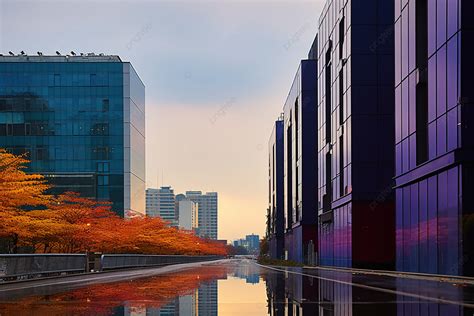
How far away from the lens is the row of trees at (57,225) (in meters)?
39.0

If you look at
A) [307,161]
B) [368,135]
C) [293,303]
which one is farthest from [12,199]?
[307,161]

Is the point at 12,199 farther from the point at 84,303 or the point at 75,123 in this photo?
the point at 75,123

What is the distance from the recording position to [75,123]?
11431cm

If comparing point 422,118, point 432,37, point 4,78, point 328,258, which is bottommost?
point 328,258

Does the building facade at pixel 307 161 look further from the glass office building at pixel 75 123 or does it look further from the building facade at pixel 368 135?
the glass office building at pixel 75 123

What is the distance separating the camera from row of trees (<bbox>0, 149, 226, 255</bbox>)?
38969mm

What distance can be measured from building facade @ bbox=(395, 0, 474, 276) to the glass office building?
8077cm

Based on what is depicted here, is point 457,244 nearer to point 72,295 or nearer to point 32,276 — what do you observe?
point 72,295

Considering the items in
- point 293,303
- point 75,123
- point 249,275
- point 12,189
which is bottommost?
point 249,275

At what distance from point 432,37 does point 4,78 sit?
317 feet

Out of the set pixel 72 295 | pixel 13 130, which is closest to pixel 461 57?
pixel 72 295

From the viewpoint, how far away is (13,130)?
112 meters

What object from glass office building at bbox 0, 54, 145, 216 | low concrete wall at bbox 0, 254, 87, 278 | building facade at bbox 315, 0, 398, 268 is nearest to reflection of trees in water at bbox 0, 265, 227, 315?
low concrete wall at bbox 0, 254, 87, 278

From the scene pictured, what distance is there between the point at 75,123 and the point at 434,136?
92.8 meters
